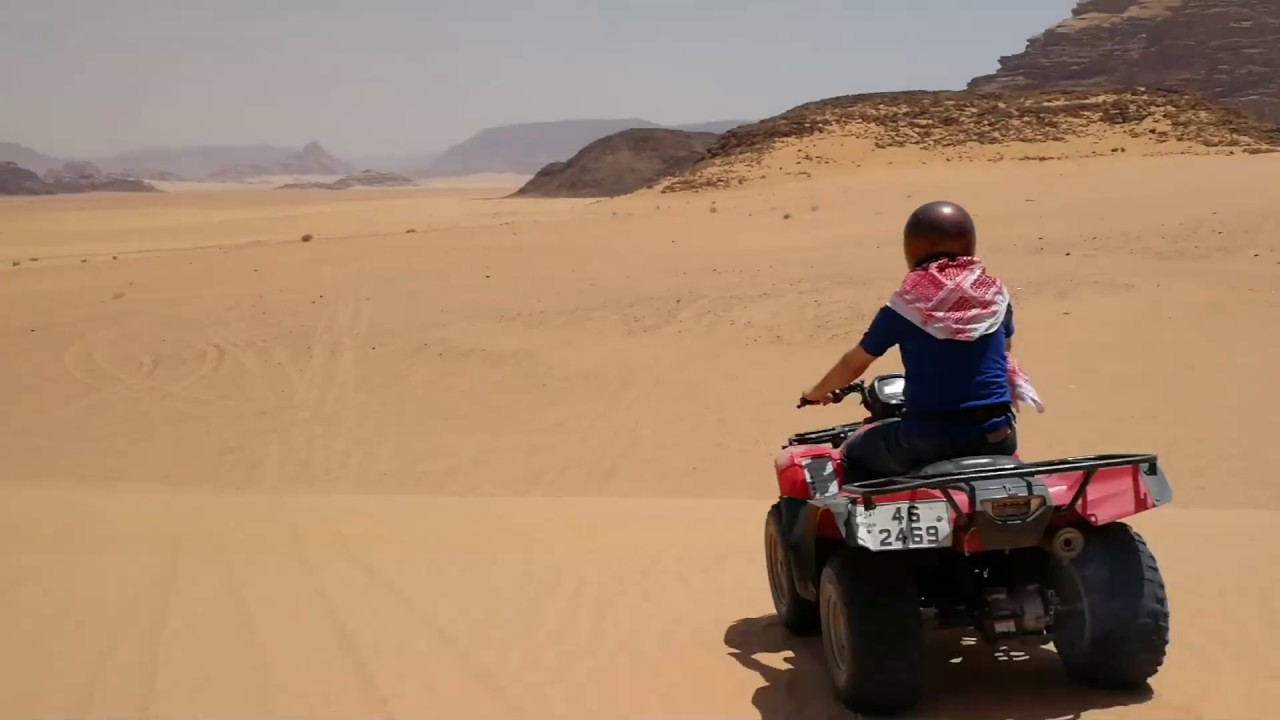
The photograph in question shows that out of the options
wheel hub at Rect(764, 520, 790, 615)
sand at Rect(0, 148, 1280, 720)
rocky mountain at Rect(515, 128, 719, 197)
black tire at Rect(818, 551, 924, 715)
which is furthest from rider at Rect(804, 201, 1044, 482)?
rocky mountain at Rect(515, 128, 719, 197)

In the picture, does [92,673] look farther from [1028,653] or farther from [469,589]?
[1028,653]

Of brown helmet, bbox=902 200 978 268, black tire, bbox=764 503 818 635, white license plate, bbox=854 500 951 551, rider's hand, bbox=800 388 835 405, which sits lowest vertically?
black tire, bbox=764 503 818 635

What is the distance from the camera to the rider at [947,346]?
413cm

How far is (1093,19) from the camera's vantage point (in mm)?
99688

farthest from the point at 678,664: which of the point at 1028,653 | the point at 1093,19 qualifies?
the point at 1093,19

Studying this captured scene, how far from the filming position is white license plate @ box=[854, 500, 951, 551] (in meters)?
3.91

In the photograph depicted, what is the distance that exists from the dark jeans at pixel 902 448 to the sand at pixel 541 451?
860 millimetres

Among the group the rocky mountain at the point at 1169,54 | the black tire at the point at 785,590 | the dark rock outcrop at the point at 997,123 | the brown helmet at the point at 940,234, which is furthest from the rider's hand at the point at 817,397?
the rocky mountain at the point at 1169,54

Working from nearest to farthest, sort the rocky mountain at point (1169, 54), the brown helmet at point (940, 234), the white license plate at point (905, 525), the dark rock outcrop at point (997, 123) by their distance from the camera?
1. the white license plate at point (905, 525)
2. the brown helmet at point (940, 234)
3. the dark rock outcrop at point (997, 123)
4. the rocky mountain at point (1169, 54)

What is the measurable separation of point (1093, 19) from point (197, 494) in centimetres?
10304

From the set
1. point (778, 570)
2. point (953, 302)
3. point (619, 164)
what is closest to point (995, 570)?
point (953, 302)

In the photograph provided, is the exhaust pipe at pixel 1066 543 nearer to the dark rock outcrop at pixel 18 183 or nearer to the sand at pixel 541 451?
the sand at pixel 541 451

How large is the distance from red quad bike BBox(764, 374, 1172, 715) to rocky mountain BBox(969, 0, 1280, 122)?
85829 millimetres

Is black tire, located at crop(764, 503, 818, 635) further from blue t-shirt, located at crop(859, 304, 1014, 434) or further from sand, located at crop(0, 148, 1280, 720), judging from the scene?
blue t-shirt, located at crop(859, 304, 1014, 434)
